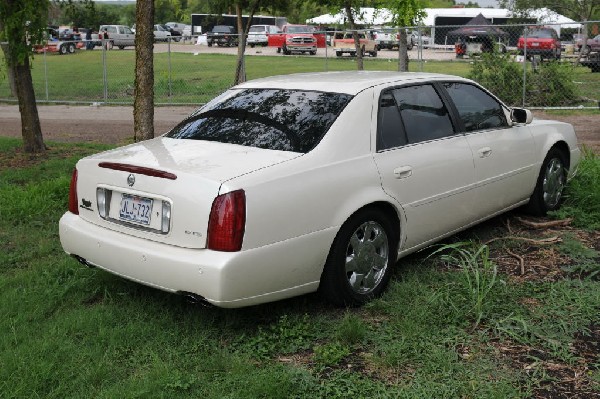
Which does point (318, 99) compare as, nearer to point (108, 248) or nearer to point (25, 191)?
point (108, 248)

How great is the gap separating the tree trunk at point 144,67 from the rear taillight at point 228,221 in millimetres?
4436

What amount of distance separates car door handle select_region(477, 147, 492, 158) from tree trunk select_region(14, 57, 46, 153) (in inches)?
271

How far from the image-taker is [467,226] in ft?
18.8

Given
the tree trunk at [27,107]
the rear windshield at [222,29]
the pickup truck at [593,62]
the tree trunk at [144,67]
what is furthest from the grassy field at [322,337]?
the rear windshield at [222,29]

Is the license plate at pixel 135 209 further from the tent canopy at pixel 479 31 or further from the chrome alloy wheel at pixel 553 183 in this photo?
the tent canopy at pixel 479 31

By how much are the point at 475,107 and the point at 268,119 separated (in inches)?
77.2

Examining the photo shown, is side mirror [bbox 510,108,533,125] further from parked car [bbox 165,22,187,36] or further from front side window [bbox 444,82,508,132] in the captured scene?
parked car [bbox 165,22,187,36]

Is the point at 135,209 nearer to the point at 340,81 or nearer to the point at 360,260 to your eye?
the point at 360,260

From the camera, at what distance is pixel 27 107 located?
10.3 metres

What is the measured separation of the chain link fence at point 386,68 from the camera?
52.4ft

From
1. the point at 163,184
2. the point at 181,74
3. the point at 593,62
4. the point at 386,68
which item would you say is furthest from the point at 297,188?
the point at 593,62

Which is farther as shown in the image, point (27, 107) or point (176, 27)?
point (176, 27)

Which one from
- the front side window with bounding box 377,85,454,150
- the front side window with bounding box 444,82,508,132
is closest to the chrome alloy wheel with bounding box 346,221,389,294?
the front side window with bounding box 377,85,454,150

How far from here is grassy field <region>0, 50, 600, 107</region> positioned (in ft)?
68.9
